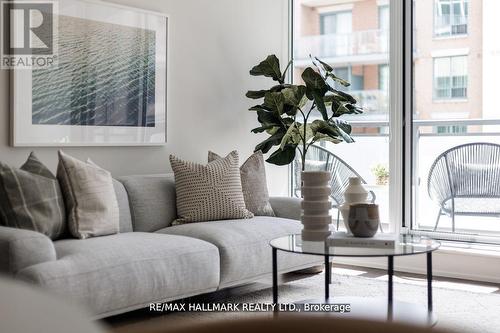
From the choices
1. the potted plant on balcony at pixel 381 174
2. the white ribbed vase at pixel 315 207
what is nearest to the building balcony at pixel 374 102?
the potted plant on balcony at pixel 381 174

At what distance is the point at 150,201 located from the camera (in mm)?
4055

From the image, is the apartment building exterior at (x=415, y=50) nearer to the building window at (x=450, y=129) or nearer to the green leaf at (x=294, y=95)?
the building window at (x=450, y=129)

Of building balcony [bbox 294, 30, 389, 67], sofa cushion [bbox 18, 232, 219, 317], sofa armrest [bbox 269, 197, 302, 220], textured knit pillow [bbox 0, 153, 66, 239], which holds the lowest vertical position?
sofa cushion [bbox 18, 232, 219, 317]

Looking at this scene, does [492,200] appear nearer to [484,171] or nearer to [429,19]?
[484,171]

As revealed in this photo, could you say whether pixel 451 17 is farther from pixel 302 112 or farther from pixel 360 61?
pixel 302 112

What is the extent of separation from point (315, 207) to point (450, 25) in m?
2.24

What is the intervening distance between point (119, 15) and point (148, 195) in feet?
3.86

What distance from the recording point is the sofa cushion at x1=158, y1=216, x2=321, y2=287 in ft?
12.0

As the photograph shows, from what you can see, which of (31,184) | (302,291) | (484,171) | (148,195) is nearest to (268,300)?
(302,291)

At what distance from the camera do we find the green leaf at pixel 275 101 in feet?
15.6

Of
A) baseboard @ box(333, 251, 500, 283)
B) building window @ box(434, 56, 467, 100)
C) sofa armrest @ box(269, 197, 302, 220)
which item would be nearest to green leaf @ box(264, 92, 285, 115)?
sofa armrest @ box(269, 197, 302, 220)

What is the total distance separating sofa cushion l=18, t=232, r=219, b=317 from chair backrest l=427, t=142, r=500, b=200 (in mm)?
2071

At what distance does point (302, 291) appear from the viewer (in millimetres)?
4219

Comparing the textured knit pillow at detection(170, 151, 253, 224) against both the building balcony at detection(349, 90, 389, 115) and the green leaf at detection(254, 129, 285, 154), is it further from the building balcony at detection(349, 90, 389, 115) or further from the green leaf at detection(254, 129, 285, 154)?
the building balcony at detection(349, 90, 389, 115)
